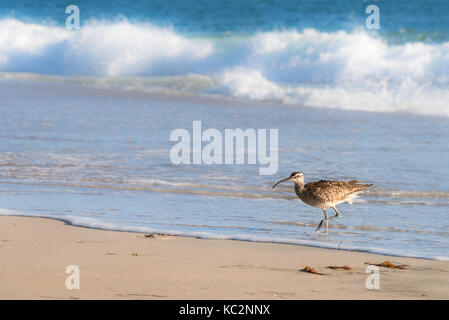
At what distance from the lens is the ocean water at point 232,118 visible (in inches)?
262

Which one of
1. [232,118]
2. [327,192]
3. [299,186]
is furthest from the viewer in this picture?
[232,118]

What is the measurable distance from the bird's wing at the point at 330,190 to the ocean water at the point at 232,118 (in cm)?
24

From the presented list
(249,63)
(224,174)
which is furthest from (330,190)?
(249,63)

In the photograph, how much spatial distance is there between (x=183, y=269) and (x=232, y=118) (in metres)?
8.11

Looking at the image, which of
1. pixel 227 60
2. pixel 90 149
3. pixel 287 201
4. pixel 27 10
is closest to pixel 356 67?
pixel 227 60

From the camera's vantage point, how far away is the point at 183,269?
4.76m

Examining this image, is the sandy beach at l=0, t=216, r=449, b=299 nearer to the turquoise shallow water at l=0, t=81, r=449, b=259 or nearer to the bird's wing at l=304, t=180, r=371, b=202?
the turquoise shallow water at l=0, t=81, r=449, b=259

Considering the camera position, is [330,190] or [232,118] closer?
[330,190]

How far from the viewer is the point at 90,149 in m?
9.67

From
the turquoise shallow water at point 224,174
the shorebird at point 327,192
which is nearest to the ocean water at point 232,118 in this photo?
the turquoise shallow water at point 224,174

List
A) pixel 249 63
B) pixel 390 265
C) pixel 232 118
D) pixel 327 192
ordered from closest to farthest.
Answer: pixel 390 265 < pixel 327 192 < pixel 232 118 < pixel 249 63

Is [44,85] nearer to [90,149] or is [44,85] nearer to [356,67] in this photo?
[356,67]

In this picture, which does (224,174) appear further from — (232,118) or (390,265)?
(232,118)

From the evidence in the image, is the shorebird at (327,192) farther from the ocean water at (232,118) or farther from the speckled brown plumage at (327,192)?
the ocean water at (232,118)
